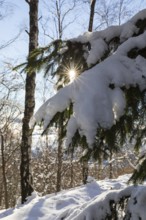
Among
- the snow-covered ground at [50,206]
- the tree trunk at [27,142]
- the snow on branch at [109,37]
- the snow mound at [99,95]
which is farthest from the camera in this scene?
the tree trunk at [27,142]

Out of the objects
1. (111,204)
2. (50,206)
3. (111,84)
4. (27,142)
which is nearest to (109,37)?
(111,84)

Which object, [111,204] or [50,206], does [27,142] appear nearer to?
[50,206]

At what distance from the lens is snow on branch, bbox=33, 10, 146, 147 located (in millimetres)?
1576

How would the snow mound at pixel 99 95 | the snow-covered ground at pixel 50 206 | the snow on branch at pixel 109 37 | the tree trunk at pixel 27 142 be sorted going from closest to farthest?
1. the snow mound at pixel 99 95
2. the snow on branch at pixel 109 37
3. the snow-covered ground at pixel 50 206
4. the tree trunk at pixel 27 142

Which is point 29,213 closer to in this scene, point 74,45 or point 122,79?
point 74,45

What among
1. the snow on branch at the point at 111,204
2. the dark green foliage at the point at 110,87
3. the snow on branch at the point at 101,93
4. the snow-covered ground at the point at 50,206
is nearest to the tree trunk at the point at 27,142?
the snow-covered ground at the point at 50,206

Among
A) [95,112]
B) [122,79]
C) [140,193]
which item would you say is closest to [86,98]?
[95,112]

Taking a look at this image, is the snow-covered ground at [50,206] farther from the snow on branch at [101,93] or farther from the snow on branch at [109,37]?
the snow on branch at [101,93]

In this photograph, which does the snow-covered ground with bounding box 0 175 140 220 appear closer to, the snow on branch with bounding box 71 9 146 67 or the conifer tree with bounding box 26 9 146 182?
the conifer tree with bounding box 26 9 146 182

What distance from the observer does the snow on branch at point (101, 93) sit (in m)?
1.58

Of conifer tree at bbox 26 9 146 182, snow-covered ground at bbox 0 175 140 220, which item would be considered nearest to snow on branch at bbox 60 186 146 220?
conifer tree at bbox 26 9 146 182

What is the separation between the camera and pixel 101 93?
166 centimetres

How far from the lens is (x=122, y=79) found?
1.77 meters

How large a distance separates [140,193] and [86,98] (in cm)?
94
